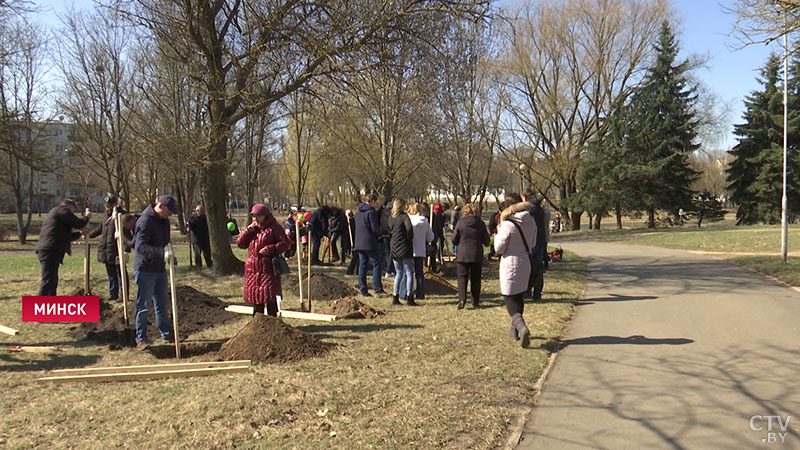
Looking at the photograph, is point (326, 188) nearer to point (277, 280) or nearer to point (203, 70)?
point (203, 70)

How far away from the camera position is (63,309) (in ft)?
22.4

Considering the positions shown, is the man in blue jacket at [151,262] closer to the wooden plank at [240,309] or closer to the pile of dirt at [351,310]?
the wooden plank at [240,309]

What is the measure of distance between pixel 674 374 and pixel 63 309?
688 cm

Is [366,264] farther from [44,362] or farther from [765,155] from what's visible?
[765,155]

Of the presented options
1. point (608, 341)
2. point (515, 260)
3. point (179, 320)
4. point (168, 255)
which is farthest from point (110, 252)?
point (608, 341)

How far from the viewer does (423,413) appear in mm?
4617

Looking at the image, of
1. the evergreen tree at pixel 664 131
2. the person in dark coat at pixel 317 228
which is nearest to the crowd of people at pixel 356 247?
the person in dark coat at pixel 317 228

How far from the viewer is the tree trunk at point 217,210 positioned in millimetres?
12547

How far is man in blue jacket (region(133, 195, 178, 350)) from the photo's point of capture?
692cm

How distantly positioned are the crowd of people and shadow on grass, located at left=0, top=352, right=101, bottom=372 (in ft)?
2.12

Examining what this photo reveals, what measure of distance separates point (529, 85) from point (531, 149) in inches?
164

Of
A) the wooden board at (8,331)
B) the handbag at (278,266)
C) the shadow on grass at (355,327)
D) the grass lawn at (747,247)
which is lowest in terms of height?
the shadow on grass at (355,327)

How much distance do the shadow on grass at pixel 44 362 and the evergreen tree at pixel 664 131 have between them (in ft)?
109

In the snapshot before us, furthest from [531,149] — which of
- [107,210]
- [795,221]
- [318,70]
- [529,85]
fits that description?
[107,210]
